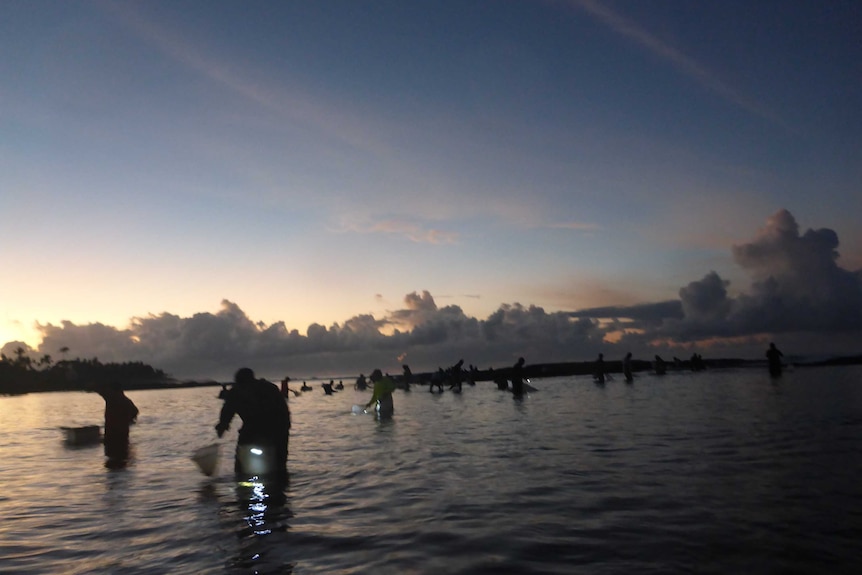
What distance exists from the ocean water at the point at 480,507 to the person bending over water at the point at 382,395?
7.68 meters

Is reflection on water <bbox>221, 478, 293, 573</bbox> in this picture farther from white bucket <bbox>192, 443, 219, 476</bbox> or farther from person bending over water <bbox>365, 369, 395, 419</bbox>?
person bending over water <bbox>365, 369, 395, 419</bbox>

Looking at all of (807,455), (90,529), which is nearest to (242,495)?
(90,529)

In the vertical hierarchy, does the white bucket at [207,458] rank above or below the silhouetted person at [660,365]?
above

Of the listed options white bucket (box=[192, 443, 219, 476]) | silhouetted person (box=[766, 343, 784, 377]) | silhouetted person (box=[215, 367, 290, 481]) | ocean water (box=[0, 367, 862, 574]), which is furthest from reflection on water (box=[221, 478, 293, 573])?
silhouetted person (box=[766, 343, 784, 377])

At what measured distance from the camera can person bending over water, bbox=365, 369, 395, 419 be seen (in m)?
27.4

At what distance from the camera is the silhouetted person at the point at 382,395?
89.8 feet

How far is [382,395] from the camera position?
92.2 ft

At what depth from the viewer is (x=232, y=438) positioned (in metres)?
24.2

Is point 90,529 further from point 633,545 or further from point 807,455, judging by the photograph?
point 807,455

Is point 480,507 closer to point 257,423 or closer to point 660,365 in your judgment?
point 257,423

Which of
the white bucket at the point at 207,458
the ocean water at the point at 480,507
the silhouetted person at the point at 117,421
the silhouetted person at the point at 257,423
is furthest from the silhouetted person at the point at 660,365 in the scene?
the white bucket at the point at 207,458

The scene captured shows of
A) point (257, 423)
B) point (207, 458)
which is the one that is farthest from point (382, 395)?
point (257, 423)

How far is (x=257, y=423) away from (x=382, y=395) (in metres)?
16.0

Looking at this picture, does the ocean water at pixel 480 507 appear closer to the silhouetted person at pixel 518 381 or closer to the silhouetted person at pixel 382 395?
the silhouetted person at pixel 382 395
